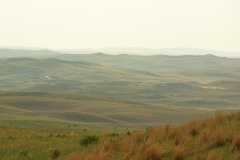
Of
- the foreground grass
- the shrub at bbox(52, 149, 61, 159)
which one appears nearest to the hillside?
the foreground grass

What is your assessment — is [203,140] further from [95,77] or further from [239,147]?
[95,77]

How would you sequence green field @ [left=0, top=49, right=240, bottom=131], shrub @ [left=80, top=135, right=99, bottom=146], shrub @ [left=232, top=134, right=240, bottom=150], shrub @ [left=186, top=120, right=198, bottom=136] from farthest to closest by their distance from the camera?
green field @ [left=0, top=49, right=240, bottom=131] → shrub @ [left=80, top=135, right=99, bottom=146] → shrub @ [left=186, top=120, right=198, bottom=136] → shrub @ [left=232, top=134, right=240, bottom=150]

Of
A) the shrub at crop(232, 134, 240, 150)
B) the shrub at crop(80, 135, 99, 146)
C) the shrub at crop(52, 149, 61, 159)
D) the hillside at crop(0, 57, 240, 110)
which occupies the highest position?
the shrub at crop(232, 134, 240, 150)

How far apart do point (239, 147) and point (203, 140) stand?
115 centimetres

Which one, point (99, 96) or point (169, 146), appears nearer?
point (169, 146)

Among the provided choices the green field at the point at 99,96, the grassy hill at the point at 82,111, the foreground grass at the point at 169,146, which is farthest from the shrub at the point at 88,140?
the grassy hill at the point at 82,111

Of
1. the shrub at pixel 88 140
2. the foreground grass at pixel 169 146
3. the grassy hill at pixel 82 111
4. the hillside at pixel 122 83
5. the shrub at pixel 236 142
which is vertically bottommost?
the hillside at pixel 122 83

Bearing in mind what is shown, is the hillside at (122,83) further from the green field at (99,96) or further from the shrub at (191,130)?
the shrub at (191,130)

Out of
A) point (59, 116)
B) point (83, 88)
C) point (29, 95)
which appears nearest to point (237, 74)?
point (83, 88)

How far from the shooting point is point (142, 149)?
36.6 ft

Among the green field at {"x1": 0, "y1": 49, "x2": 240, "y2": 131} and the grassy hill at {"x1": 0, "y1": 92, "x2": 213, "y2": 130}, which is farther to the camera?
the green field at {"x1": 0, "y1": 49, "x2": 240, "y2": 131}

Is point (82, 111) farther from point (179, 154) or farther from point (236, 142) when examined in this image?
point (236, 142)

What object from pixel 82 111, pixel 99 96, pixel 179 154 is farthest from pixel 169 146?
pixel 99 96

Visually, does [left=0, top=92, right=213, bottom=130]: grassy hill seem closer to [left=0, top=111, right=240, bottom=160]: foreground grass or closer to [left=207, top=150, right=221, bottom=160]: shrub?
[left=0, top=111, right=240, bottom=160]: foreground grass
